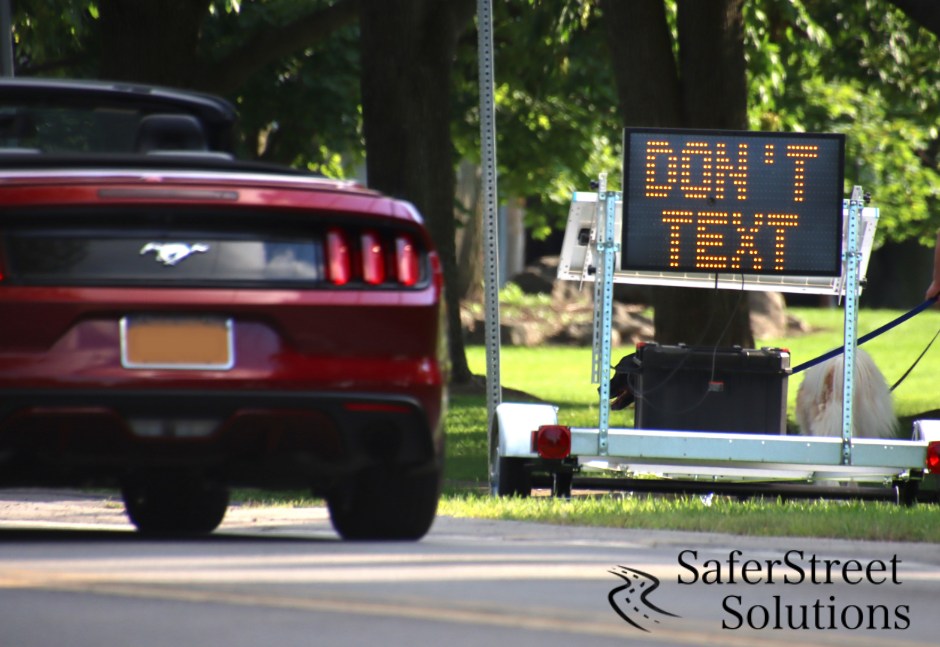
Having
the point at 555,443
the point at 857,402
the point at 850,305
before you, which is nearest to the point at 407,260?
the point at 555,443

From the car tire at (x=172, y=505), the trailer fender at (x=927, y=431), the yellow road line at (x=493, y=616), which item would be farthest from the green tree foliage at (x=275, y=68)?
the yellow road line at (x=493, y=616)

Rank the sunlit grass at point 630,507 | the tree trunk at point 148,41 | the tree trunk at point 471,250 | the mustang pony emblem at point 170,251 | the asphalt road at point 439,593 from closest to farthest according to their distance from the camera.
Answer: the asphalt road at point 439,593 < the mustang pony emblem at point 170,251 < the sunlit grass at point 630,507 < the tree trunk at point 148,41 < the tree trunk at point 471,250

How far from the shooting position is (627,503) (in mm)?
7527

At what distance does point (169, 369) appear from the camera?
14.1 ft

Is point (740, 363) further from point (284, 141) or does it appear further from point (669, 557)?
point (284, 141)

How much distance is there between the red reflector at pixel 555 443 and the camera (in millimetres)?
7883

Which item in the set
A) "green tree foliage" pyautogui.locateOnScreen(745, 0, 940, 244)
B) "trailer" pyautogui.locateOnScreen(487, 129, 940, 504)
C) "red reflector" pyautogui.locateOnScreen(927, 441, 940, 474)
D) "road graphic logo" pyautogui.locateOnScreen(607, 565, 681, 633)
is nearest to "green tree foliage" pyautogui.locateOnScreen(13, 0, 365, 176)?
"green tree foliage" pyautogui.locateOnScreen(745, 0, 940, 244)

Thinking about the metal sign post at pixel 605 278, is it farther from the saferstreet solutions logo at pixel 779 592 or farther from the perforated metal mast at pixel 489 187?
the saferstreet solutions logo at pixel 779 592

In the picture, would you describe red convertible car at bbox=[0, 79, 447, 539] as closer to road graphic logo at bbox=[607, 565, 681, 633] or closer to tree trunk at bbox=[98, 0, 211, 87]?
road graphic logo at bbox=[607, 565, 681, 633]

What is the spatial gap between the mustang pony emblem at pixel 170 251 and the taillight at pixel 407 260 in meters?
0.63

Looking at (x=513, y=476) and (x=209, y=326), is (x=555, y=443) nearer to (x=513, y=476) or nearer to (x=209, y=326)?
(x=513, y=476)

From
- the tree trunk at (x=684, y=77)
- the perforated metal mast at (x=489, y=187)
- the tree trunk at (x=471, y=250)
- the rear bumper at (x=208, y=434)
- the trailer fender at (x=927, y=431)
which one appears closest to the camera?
the rear bumper at (x=208, y=434)

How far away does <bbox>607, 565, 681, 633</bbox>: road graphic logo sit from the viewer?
3.90 m

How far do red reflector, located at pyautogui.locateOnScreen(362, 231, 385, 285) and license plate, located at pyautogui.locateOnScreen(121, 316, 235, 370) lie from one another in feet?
1.55
